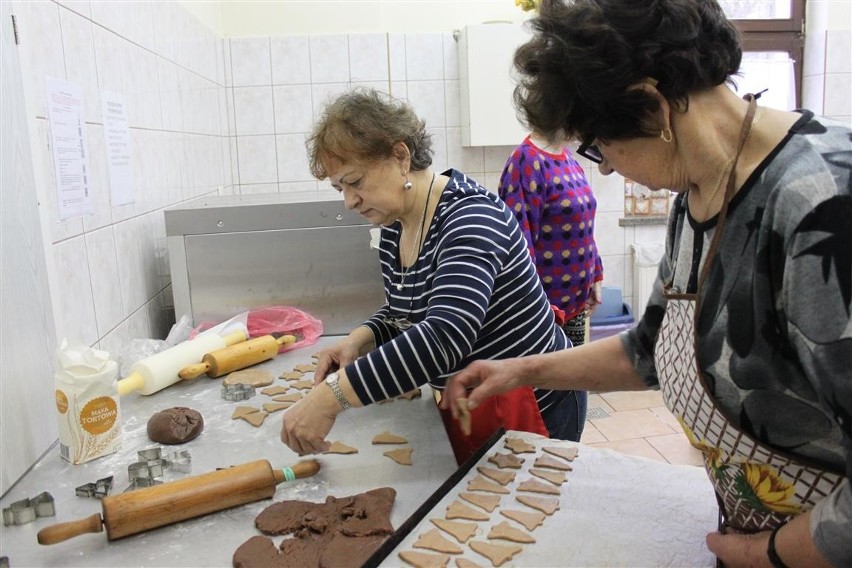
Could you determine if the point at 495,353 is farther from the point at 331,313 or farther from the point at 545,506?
the point at 331,313

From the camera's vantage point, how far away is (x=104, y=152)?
1816 millimetres

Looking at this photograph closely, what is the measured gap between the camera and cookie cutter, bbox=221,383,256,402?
1.63 meters

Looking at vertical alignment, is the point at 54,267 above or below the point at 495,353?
above

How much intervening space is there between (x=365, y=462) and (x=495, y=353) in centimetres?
39

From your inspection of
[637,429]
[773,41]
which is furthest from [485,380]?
[773,41]

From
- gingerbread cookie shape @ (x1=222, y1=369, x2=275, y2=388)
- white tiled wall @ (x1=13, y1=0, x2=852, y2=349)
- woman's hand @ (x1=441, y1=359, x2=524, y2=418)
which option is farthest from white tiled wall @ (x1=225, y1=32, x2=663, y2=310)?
woman's hand @ (x1=441, y1=359, x2=524, y2=418)

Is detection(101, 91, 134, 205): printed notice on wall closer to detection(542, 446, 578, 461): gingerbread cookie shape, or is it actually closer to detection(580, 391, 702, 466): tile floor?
detection(542, 446, 578, 461): gingerbread cookie shape

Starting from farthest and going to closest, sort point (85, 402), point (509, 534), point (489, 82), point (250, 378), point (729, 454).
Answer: point (489, 82) → point (250, 378) → point (85, 402) → point (509, 534) → point (729, 454)

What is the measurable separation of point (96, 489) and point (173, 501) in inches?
8.3

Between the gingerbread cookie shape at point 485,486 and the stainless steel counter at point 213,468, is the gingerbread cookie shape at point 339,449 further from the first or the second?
the gingerbread cookie shape at point 485,486

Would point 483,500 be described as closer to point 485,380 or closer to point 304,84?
point 485,380

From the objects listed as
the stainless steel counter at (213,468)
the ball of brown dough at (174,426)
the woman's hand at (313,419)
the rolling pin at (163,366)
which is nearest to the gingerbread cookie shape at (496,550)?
the stainless steel counter at (213,468)

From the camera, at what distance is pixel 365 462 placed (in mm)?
1276

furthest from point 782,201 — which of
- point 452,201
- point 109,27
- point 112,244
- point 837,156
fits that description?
point 109,27
